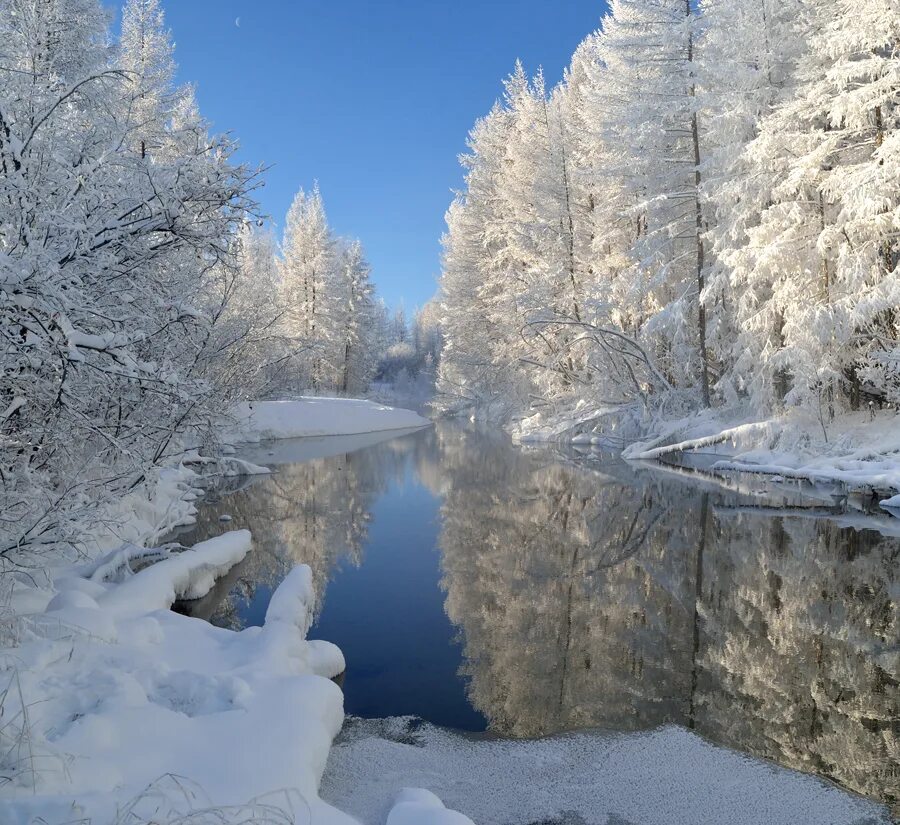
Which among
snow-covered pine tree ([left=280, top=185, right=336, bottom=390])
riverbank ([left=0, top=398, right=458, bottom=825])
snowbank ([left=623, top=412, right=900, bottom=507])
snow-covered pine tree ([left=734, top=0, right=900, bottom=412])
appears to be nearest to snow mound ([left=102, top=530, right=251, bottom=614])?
riverbank ([left=0, top=398, right=458, bottom=825])

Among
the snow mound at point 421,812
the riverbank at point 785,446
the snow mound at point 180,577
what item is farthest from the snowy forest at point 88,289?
the riverbank at point 785,446

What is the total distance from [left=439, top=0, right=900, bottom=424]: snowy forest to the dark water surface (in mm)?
4994

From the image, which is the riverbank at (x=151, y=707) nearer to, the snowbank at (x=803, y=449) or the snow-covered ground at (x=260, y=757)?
the snow-covered ground at (x=260, y=757)

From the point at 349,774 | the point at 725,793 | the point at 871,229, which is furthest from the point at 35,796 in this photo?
the point at 871,229

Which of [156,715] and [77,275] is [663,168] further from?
[156,715]

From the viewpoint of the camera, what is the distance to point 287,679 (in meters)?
4.28

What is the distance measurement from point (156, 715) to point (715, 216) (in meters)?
19.4

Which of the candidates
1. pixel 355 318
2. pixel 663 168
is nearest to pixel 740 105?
pixel 663 168

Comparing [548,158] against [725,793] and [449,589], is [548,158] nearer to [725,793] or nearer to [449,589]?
[449,589]

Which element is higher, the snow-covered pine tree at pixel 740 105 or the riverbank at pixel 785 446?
the snow-covered pine tree at pixel 740 105

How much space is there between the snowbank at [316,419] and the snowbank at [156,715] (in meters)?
18.6

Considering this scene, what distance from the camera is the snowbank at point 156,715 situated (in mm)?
2795

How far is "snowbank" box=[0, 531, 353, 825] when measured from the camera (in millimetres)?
2795

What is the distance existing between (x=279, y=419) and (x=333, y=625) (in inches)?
834
